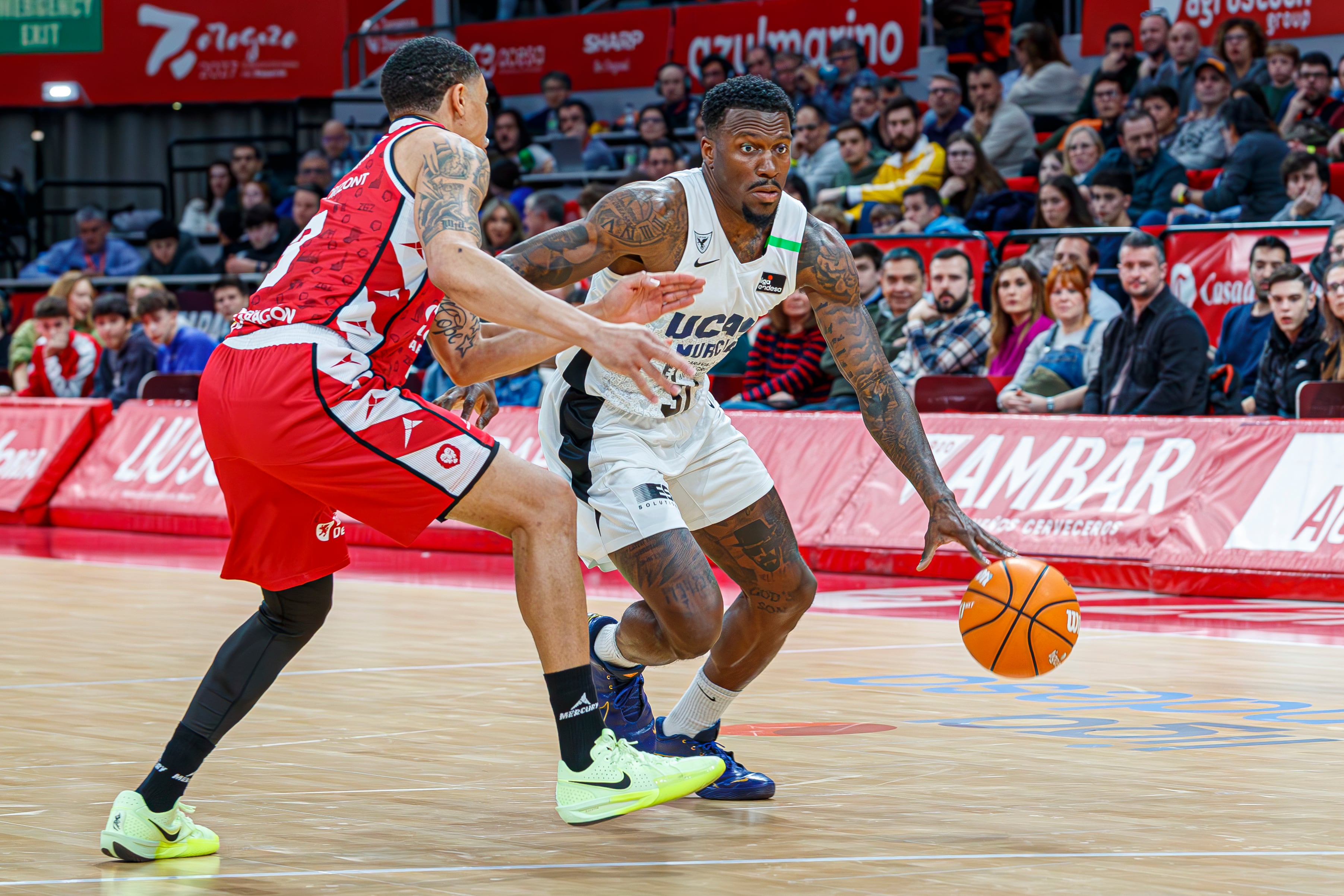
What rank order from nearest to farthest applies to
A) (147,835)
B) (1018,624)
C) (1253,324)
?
(147,835), (1018,624), (1253,324)

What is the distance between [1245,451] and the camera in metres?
9.52

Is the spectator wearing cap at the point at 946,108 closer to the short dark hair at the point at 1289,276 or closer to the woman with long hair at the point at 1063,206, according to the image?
the woman with long hair at the point at 1063,206

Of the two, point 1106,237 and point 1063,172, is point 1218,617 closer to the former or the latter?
point 1106,237

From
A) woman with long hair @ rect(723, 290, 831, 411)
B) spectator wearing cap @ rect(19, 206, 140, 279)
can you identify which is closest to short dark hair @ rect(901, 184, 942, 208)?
woman with long hair @ rect(723, 290, 831, 411)

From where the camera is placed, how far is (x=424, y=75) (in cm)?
423

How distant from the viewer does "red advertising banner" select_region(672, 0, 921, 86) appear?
58.4 ft

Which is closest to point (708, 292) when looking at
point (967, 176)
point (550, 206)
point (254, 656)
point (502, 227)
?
point (254, 656)

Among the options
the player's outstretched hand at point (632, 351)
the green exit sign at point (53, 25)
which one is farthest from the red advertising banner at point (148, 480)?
the player's outstretched hand at point (632, 351)

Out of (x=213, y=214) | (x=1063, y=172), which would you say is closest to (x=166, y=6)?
(x=213, y=214)

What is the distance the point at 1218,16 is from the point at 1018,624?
40.4 ft

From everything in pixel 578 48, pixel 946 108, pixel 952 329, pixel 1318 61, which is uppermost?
pixel 578 48

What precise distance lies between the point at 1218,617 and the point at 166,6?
18293 mm

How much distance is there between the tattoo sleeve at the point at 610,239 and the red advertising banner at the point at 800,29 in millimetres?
13522

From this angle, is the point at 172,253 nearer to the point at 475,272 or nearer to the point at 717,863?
the point at 475,272
